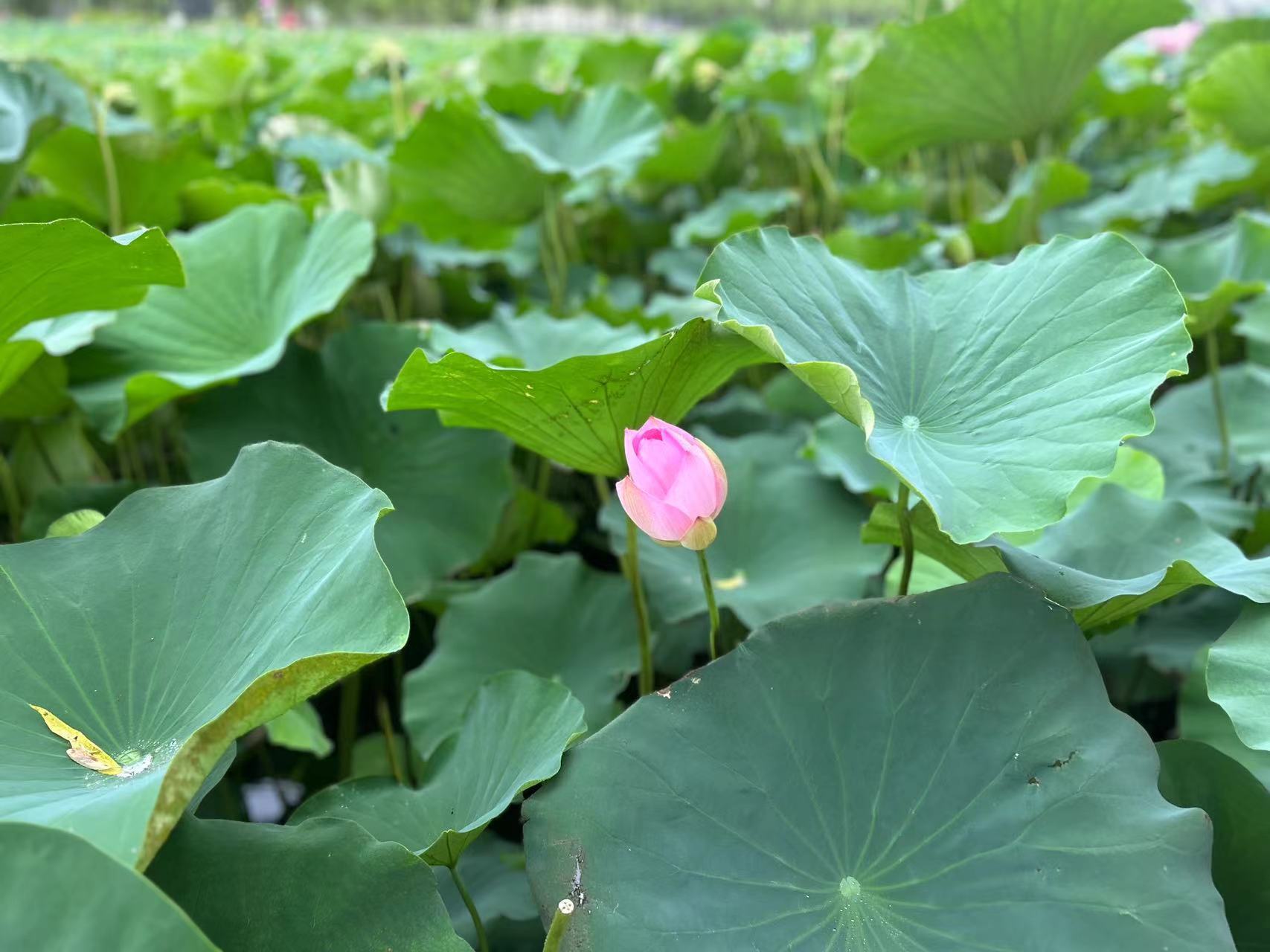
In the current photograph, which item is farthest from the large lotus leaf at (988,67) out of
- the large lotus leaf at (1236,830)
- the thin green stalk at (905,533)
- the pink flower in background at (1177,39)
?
the pink flower in background at (1177,39)

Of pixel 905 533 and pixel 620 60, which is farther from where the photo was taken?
pixel 620 60

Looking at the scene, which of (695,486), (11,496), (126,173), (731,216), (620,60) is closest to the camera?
(695,486)

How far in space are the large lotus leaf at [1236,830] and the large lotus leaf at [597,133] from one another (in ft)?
3.55

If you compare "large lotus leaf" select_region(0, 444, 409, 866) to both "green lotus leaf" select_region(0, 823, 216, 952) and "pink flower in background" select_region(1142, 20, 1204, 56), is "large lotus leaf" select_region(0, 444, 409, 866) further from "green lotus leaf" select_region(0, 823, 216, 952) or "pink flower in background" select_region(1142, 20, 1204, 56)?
"pink flower in background" select_region(1142, 20, 1204, 56)

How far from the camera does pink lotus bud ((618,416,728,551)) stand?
2.02 feet

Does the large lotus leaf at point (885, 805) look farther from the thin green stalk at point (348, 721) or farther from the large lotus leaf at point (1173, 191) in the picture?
the large lotus leaf at point (1173, 191)

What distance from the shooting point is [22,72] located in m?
1.22

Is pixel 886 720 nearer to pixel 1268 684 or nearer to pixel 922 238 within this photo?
pixel 1268 684

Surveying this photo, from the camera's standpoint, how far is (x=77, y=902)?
0.40 m

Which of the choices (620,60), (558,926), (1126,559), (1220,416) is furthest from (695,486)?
(620,60)

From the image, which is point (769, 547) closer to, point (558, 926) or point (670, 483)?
point (670, 483)

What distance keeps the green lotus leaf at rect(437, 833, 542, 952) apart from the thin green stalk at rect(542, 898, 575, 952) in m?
0.15

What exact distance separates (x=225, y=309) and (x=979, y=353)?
76 cm

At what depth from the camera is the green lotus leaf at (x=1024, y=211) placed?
1356 millimetres
